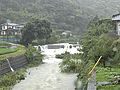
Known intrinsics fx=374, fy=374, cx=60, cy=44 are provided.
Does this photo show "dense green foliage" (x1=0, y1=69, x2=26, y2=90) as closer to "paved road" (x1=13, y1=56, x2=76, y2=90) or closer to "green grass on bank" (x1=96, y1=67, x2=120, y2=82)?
"paved road" (x1=13, y1=56, x2=76, y2=90)

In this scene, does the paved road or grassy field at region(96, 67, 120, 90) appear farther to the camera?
the paved road

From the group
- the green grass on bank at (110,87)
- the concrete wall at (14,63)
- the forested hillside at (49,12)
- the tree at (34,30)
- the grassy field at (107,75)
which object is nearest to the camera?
the green grass on bank at (110,87)

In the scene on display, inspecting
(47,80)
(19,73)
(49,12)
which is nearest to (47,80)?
(47,80)

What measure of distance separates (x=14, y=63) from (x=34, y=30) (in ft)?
89.4

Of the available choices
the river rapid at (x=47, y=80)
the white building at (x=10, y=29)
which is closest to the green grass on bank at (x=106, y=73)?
the river rapid at (x=47, y=80)

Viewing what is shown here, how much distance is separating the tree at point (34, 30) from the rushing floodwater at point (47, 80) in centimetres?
2716

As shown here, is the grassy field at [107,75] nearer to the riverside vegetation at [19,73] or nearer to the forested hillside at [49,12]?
the riverside vegetation at [19,73]

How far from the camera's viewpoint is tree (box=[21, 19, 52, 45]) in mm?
69938

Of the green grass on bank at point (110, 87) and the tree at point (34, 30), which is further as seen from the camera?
the tree at point (34, 30)

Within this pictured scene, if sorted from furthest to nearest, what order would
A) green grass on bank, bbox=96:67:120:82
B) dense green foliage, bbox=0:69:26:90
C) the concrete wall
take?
the concrete wall
dense green foliage, bbox=0:69:26:90
green grass on bank, bbox=96:67:120:82

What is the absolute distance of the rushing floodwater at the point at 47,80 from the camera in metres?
31.0

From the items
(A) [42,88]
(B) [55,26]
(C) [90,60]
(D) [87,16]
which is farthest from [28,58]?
(D) [87,16]

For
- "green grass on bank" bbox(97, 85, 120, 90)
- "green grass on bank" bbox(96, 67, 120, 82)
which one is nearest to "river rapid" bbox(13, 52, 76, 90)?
"green grass on bank" bbox(96, 67, 120, 82)

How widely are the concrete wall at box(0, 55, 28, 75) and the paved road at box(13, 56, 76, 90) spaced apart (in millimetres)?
2178
